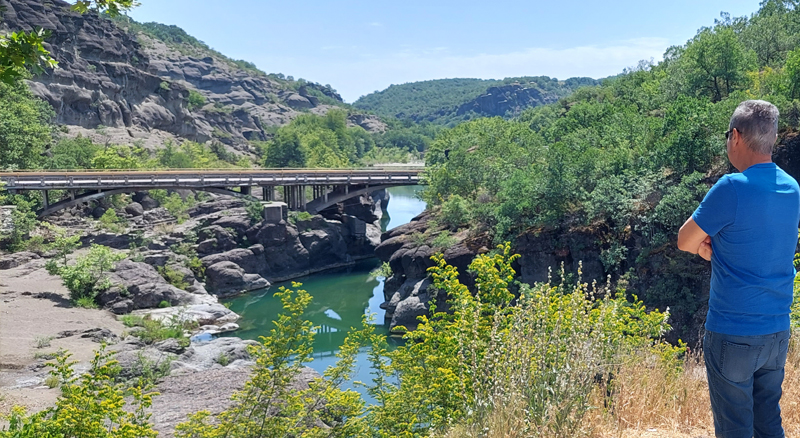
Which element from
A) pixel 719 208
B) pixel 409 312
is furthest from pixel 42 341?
pixel 719 208

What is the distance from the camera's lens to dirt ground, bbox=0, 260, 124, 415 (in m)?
12.8

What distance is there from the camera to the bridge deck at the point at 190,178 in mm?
31484

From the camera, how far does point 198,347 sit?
18781 millimetres

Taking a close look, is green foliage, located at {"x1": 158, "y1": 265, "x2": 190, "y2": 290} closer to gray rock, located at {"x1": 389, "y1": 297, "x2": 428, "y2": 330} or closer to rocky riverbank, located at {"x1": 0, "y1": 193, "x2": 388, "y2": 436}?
rocky riverbank, located at {"x1": 0, "y1": 193, "x2": 388, "y2": 436}

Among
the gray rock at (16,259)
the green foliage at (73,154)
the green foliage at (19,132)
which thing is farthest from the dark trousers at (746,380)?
the green foliage at (73,154)

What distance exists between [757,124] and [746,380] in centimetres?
130

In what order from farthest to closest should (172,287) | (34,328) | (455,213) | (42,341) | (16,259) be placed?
(455,213), (16,259), (172,287), (34,328), (42,341)

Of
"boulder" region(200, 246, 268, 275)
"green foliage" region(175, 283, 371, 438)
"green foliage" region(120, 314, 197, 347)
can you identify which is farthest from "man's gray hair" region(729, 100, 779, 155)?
"boulder" region(200, 246, 268, 275)

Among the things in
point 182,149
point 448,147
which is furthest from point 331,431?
point 182,149

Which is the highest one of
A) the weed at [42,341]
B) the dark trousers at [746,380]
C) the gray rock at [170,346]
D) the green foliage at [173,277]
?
the dark trousers at [746,380]

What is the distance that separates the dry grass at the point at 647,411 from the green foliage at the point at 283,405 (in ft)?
10.0

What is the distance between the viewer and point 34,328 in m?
18.0

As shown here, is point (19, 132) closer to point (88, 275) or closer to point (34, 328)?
point (88, 275)

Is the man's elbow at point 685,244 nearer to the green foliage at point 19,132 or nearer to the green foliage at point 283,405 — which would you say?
the green foliage at point 283,405
